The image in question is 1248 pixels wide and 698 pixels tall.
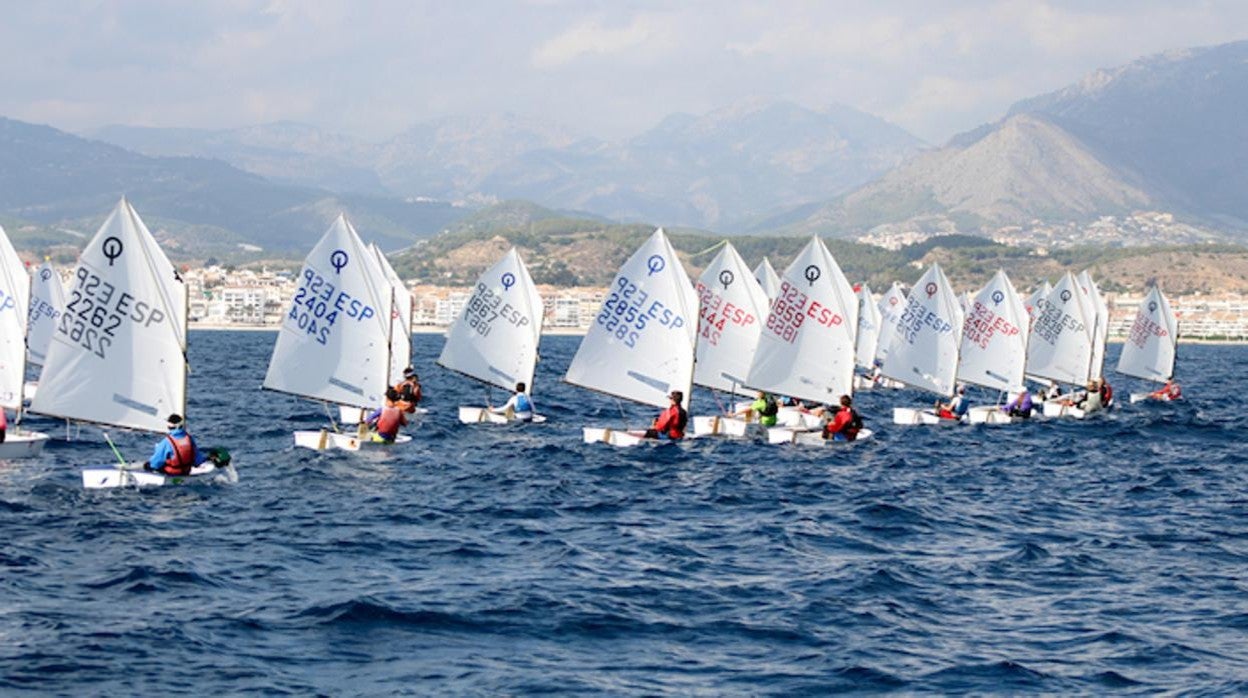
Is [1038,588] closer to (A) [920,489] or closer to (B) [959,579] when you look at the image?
(B) [959,579]

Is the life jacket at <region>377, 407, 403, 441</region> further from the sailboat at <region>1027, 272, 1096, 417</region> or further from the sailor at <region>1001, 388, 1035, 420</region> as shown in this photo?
the sailboat at <region>1027, 272, 1096, 417</region>

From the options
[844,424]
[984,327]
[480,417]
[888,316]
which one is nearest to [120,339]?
[480,417]

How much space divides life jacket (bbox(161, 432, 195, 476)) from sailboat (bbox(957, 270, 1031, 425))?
38350mm

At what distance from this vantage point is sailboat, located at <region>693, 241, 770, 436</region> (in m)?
51.8

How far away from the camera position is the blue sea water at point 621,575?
19.3 m

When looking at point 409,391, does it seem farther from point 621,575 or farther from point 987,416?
point 621,575

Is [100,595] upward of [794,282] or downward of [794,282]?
downward

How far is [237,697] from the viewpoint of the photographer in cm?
1761

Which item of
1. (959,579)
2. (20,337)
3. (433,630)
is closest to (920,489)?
(959,579)

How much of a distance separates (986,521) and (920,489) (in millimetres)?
5150

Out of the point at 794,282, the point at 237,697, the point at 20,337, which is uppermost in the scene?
the point at 794,282

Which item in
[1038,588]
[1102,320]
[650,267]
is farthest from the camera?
[1102,320]

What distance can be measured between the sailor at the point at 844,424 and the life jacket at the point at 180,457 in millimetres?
21124

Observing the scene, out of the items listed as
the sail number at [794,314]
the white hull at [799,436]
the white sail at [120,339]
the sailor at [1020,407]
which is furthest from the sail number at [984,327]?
the white sail at [120,339]
